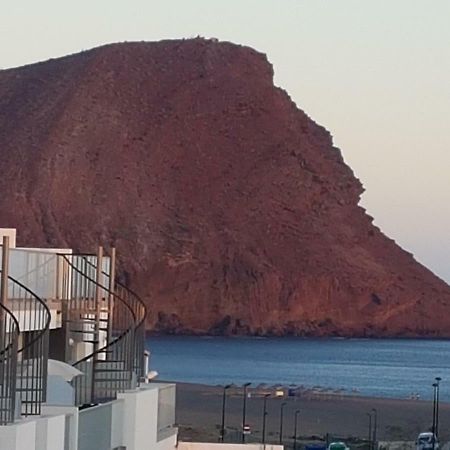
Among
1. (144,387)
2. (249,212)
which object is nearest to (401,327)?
(249,212)

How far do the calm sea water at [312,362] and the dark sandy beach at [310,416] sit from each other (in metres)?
13.5

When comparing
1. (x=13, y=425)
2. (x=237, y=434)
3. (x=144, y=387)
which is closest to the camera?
(x=13, y=425)

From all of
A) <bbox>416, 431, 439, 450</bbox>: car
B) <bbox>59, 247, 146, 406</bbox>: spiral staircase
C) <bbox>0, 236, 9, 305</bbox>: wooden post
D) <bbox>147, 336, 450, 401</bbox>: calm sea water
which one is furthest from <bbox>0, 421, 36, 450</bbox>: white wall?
<bbox>147, 336, 450, 401</bbox>: calm sea water

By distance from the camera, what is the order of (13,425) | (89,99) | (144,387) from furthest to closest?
(89,99), (144,387), (13,425)

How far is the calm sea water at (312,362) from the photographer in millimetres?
99750

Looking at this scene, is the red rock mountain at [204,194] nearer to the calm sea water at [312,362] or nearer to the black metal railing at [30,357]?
the calm sea water at [312,362]

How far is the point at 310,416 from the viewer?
6078 centimetres

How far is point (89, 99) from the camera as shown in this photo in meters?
161

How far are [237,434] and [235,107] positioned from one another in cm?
11834

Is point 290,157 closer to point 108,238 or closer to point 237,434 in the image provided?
point 108,238

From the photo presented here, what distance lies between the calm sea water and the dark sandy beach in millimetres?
13544

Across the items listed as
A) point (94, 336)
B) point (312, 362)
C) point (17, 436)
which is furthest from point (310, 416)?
point (312, 362)

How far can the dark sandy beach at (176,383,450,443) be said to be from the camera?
49781 millimetres

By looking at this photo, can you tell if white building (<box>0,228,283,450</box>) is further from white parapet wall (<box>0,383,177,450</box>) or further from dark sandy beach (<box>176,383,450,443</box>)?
dark sandy beach (<box>176,383,450,443</box>)
